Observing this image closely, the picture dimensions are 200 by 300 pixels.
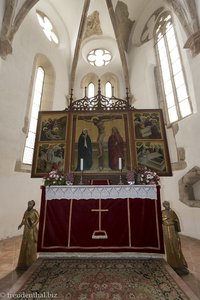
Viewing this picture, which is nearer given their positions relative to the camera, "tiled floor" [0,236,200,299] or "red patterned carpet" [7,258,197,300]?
"red patterned carpet" [7,258,197,300]

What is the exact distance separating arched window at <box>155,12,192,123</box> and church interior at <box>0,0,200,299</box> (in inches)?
2.0

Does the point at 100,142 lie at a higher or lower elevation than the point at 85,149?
higher

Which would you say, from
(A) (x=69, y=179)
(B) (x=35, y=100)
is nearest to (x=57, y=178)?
(A) (x=69, y=179)

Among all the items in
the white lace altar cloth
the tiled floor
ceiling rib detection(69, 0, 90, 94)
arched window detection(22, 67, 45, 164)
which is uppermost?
ceiling rib detection(69, 0, 90, 94)

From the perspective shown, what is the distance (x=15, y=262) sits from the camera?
4.14 metres

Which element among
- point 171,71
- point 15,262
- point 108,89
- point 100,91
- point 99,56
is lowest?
point 15,262

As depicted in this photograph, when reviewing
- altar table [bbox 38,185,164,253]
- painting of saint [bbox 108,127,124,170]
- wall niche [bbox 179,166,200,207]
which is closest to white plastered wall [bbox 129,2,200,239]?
wall niche [bbox 179,166,200,207]

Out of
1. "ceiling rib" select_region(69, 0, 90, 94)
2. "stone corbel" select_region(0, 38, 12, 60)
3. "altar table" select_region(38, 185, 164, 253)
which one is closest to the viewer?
"altar table" select_region(38, 185, 164, 253)

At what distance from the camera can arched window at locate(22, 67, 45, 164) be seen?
318 inches

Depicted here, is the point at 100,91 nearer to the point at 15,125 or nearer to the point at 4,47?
the point at 15,125

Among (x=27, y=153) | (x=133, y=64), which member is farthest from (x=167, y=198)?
(x=133, y=64)

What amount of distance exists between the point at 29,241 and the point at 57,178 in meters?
1.55

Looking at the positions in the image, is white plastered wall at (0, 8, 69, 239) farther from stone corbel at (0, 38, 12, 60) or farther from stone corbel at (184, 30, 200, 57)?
stone corbel at (184, 30, 200, 57)

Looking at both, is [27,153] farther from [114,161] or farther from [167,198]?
[167,198]
